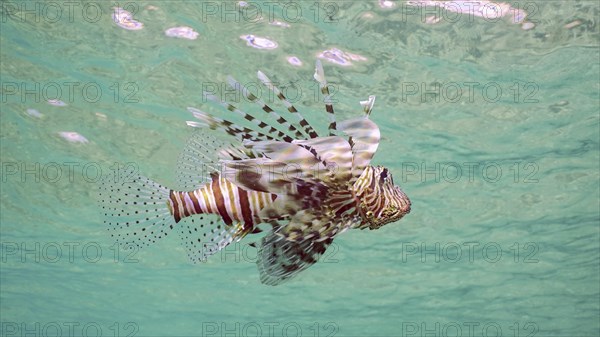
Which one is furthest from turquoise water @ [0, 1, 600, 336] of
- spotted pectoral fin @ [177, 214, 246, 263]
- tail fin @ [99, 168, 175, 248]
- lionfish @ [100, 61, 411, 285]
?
lionfish @ [100, 61, 411, 285]

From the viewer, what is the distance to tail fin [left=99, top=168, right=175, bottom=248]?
378cm

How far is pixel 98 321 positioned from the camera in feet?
109

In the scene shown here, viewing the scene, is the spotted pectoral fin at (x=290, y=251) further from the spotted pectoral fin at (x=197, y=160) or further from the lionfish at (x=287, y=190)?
the spotted pectoral fin at (x=197, y=160)

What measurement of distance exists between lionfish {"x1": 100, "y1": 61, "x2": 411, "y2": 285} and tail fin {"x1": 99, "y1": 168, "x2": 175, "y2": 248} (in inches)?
8.7

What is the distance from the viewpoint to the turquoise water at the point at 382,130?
8250mm

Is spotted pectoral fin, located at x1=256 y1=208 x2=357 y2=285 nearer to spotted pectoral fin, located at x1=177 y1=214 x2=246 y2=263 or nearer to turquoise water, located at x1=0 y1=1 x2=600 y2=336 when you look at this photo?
spotted pectoral fin, located at x1=177 y1=214 x2=246 y2=263

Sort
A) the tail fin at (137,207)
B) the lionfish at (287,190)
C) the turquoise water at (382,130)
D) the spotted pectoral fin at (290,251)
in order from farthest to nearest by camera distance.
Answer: the turquoise water at (382,130) < the tail fin at (137,207) < the spotted pectoral fin at (290,251) < the lionfish at (287,190)

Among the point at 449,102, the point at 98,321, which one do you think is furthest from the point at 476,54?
the point at 98,321

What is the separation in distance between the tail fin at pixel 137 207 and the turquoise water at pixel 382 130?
457 centimetres

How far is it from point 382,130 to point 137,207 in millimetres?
7380

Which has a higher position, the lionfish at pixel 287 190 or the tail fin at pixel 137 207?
the lionfish at pixel 287 190

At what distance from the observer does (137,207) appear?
13.4 feet

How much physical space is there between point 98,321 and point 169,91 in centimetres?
2831

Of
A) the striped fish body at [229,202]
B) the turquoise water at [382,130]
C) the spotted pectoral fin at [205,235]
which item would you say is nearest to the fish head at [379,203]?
the striped fish body at [229,202]
